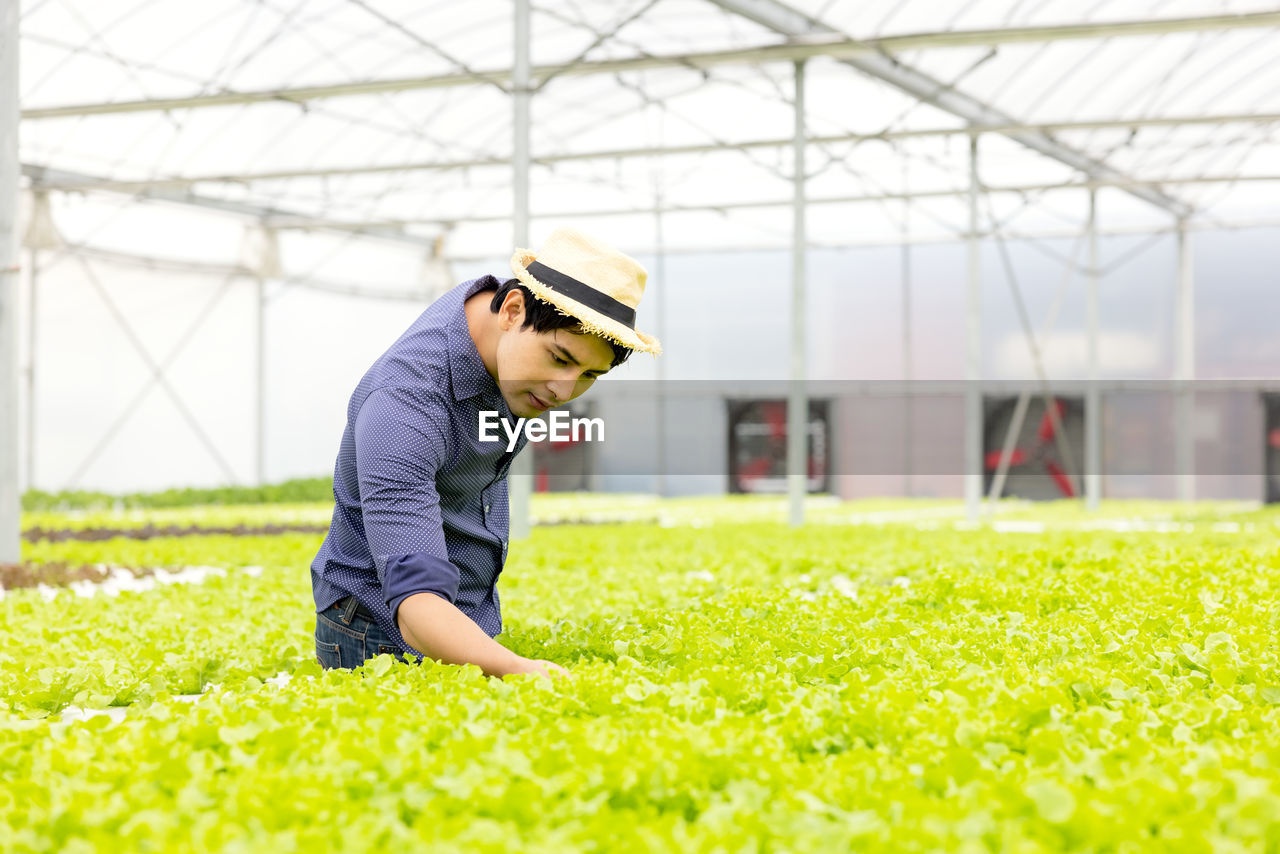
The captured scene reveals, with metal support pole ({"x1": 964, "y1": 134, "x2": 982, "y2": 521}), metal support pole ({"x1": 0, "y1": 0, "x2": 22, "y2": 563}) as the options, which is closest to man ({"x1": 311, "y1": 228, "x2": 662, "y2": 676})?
metal support pole ({"x1": 0, "y1": 0, "x2": 22, "y2": 563})

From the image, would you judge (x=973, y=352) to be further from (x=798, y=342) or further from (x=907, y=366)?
(x=907, y=366)

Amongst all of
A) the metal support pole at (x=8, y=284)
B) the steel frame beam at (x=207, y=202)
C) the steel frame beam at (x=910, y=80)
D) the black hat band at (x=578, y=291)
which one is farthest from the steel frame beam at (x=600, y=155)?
the black hat band at (x=578, y=291)

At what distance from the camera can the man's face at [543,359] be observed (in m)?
3.03

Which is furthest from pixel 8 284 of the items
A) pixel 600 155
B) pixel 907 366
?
pixel 907 366

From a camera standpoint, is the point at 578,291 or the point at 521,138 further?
the point at 521,138

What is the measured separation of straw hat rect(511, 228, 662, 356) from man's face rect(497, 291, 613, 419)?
7 cm

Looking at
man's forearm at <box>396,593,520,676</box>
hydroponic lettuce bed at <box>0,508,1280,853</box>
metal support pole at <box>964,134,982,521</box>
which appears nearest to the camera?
hydroponic lettuce bed at <box>0,508,1280,853</box>

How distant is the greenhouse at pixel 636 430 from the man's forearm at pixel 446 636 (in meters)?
0.02

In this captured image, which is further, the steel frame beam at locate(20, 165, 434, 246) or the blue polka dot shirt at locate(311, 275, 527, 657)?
the steel frame beam at locate(20, 165, 434, 246)

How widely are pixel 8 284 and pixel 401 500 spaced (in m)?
6.46

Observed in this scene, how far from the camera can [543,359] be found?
10.1 ft

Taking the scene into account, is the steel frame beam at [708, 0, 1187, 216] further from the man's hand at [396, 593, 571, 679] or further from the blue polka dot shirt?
the man's hand at [396, 593, 571, 679]

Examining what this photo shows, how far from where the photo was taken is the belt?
3.41m

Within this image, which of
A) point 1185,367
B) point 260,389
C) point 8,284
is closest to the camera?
point 8,284
